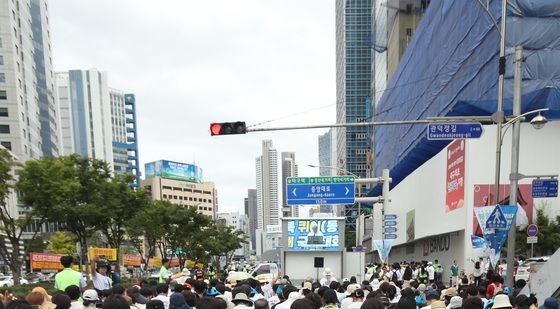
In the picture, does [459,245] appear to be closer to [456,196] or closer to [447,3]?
[456,196]

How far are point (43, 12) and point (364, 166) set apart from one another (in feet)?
221

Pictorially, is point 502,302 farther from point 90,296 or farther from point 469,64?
point 469,64

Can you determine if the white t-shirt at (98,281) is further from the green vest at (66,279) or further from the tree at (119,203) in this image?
the tree at (119,203)

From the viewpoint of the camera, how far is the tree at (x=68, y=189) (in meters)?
19.5

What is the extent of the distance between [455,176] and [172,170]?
103m

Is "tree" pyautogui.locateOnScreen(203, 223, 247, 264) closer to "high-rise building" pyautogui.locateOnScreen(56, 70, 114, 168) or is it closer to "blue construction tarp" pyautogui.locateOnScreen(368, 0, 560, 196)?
"blue construction tarp" pyautogui.locateOnScreen(368, 0, 560, 196)

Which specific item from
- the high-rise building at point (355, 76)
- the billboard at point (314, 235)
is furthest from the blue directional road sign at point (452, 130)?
the high-rise building at point (355, 76)

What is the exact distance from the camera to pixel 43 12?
7094 centimetres

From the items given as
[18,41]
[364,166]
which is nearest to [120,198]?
[18,41]

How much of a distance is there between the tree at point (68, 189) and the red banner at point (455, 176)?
18365 millimetres

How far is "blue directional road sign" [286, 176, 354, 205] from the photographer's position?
70.5 ft

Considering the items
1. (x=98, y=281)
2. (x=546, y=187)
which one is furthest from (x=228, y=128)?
(x=546, y=187)

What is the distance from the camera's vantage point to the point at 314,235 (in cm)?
1839

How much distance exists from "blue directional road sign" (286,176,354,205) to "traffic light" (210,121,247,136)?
11588mm
